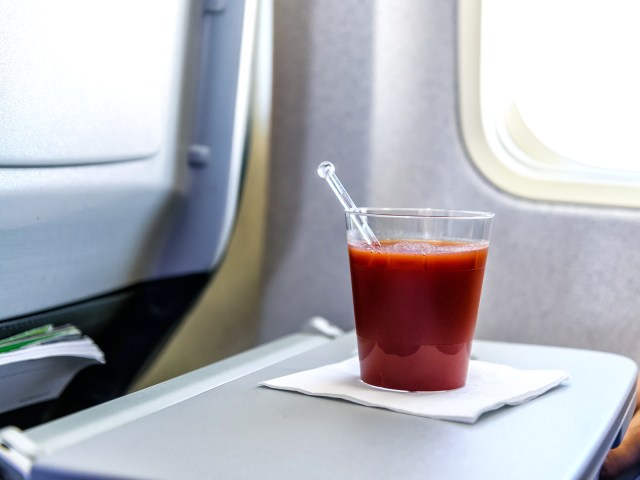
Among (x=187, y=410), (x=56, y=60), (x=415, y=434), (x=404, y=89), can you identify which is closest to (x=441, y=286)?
(x=415, y=434)

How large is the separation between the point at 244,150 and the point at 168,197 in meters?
0.20

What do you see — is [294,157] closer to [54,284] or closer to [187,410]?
[54,284]

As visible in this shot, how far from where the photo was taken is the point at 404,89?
1.36m

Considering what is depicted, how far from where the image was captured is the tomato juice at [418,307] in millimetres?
781

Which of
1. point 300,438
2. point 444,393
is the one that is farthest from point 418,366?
point 300,438

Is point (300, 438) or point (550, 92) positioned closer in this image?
point (300, 438)

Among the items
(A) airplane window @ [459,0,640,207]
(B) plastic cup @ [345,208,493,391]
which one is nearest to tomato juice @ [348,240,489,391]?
(B) plastic cup @ [345,208,493,391]

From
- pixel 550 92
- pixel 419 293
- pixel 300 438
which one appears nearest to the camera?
pixel 300 438

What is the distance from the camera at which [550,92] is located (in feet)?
4.49

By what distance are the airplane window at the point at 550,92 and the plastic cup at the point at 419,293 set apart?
21.3 inches

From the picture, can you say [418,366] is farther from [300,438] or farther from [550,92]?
[550,92]

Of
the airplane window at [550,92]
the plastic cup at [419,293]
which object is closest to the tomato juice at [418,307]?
the plastic cup at [419,293]

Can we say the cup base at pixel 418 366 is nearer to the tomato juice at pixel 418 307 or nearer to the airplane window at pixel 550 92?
the tomato juice at pixel 418 307

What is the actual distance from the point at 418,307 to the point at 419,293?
15 millimetres
